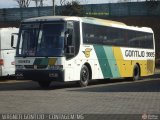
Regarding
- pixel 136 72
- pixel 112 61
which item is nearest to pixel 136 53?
pixel 136 72

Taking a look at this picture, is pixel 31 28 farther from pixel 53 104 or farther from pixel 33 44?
pixel 53 104

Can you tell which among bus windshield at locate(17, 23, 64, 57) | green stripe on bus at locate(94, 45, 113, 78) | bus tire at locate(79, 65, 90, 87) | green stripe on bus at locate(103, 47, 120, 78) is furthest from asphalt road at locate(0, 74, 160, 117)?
green stripe on bus at locate(103, 47, 120, 78)

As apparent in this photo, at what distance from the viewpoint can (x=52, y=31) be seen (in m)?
22.6

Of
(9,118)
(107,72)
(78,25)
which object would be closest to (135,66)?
(107,72)

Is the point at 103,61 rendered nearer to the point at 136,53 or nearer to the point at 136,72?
the point at 136,53

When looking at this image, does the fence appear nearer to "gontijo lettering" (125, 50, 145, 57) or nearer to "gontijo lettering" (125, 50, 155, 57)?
"gontijo lettering" (125, 50, 155, 57)

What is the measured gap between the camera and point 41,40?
22578mm

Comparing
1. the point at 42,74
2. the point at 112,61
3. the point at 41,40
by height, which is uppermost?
the point at 41,40

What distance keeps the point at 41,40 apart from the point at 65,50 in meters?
1.16

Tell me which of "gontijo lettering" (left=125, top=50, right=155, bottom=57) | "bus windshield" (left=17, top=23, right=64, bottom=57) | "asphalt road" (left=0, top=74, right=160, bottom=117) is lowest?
"asphalt road" (left=0, top=74, right=160, bottom=117)

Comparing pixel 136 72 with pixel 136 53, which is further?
pixel 136 72

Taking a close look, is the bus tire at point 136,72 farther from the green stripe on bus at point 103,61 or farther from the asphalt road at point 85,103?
the asphalt road at point 85,103

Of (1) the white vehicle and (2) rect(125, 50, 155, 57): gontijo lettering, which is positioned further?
(1) the white vehicle

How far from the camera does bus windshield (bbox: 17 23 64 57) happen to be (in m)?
22.2
